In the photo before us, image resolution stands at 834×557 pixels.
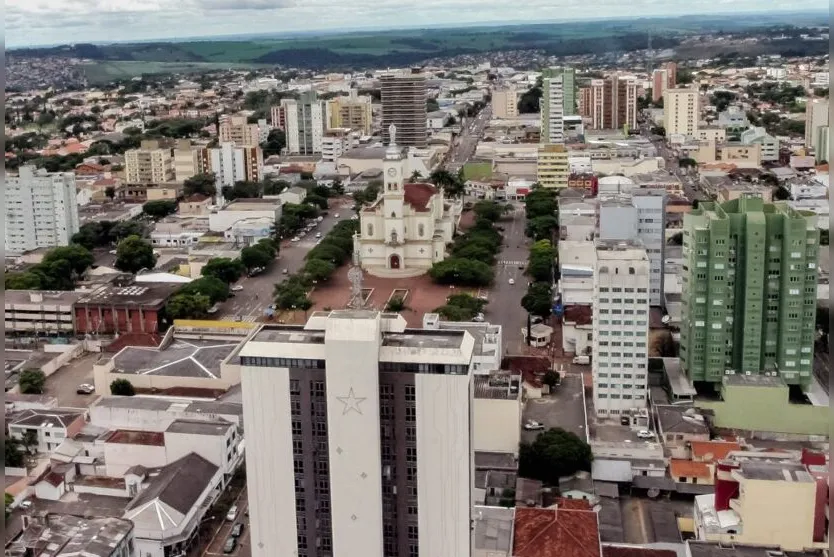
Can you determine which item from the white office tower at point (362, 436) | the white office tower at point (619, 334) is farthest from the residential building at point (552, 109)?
the white office tower at point (362, 436)

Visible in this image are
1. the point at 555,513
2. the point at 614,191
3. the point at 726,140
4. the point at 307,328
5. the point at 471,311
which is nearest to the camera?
the point at 307,328

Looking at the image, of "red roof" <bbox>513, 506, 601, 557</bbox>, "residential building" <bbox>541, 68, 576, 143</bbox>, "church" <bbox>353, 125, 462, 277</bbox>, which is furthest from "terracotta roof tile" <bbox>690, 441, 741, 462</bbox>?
"residential building" <bbox>541, 68, 576, 143</bbox>

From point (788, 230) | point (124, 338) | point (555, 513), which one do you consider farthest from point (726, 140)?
point (555, 513)

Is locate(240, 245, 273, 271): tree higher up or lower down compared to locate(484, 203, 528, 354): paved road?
higher up

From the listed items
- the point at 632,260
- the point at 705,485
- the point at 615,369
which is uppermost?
the point at 632,260

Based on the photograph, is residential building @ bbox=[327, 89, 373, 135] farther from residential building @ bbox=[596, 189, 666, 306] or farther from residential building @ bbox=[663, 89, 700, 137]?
residential building @ bbox=[596, 189, 666, 306]

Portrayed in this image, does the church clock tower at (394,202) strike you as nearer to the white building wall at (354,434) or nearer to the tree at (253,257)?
the tree at (253,257)

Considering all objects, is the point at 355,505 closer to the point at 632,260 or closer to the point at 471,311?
the point at 632,260
